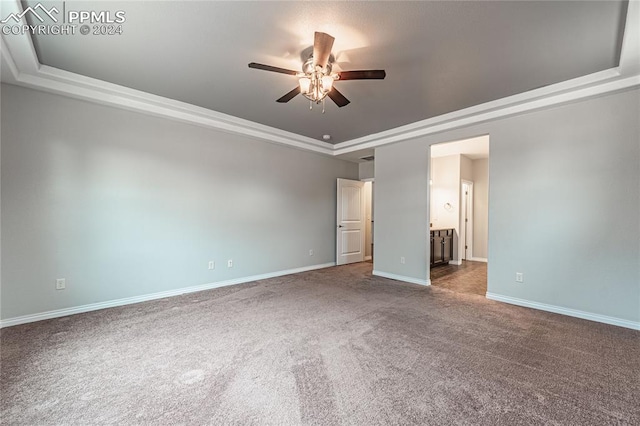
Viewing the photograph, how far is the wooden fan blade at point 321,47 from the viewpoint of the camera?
83.0 inches

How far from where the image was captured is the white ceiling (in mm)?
2059

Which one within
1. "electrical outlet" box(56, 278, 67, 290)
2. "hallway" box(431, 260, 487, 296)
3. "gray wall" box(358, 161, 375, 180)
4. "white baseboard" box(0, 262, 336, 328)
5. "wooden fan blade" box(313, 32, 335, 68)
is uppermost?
"wooden fan blade" box(313, 32, 335, 68)

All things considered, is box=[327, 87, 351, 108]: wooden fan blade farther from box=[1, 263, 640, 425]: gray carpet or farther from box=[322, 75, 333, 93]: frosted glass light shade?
box=[1, 263, 640, 425]: gray carpet

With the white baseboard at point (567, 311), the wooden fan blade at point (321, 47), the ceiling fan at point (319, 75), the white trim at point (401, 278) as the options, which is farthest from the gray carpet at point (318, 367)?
the wooden fan blade at point (321, 47)

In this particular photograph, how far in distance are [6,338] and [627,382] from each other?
5.25 metres

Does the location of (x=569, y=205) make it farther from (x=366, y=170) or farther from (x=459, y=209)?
(x=366, y=170)

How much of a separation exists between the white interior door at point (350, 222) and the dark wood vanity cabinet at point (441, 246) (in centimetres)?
176

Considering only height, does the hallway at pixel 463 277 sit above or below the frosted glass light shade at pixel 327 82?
below

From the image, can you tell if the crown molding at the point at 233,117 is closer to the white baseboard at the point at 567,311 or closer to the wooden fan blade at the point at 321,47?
the wooden fan blade at the point at 321,47

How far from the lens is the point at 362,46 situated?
249 centimetres

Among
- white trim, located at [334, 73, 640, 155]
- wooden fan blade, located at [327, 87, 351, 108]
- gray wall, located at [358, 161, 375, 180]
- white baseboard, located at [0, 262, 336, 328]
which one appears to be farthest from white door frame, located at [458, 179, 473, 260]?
wooden fan blade, located at [327, 87, 351, 108]

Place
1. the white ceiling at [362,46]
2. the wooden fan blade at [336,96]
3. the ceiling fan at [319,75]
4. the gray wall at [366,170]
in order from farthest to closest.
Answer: the gray wall at [366,170] < the wooden fan blade at [336,96] < the ceiling fan at [319,75] < the white ceiling at [362,46]

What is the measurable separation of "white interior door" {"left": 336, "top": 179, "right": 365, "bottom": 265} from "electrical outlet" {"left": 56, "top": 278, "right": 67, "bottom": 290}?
183 inches

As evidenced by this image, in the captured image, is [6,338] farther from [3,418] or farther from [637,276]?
[637,276]
